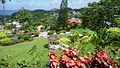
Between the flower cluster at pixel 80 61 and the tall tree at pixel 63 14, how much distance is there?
32.7 m

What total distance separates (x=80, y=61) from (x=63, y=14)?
3382 centimetres

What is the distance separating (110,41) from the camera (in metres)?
4.45

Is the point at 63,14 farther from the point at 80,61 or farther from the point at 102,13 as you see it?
the point at 80,61

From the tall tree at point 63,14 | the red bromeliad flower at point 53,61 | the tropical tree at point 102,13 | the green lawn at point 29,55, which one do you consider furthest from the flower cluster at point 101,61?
the tall tree at point 63,14

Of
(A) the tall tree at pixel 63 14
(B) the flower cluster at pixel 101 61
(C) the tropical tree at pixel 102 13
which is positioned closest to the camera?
(B) the flower cluster at pixel 101 61

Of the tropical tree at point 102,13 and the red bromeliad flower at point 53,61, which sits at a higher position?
the red bromeliad flower at point 53,61

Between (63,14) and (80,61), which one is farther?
(63,14)

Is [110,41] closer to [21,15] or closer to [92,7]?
[92,7]

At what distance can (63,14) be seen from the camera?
1462 inches

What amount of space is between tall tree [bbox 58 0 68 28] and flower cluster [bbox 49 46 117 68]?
107ft

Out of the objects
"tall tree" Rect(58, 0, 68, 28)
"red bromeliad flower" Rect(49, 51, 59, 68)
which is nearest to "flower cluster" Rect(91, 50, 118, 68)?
"red bromeliad flower" Rect(49, 51, 59, 68)

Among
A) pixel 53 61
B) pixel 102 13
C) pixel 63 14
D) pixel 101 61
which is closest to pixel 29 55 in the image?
pixel 53 61

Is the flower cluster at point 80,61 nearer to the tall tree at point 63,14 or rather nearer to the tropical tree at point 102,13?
the tropical tree at point 102,13

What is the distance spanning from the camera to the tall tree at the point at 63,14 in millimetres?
36312
